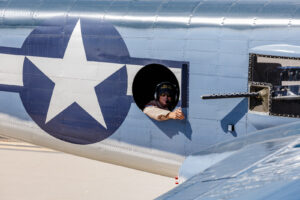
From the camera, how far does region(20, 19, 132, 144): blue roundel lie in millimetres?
7500

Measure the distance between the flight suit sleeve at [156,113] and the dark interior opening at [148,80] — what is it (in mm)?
157

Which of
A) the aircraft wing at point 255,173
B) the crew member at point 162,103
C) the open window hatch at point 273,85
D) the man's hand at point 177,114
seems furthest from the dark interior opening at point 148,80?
the aircraft wing at point 255,173

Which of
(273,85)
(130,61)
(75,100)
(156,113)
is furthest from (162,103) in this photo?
(273,85)

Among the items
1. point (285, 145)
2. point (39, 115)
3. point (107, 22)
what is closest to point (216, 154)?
point (285, 145)

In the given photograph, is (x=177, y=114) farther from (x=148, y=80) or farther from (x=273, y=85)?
(x=273, y=85)

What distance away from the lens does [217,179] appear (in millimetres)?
4875

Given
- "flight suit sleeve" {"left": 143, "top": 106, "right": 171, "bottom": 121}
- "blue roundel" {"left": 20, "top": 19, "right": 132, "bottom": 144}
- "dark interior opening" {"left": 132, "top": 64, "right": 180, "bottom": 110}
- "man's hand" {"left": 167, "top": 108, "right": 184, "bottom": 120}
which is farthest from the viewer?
"blue roundel" {"left": 20, "top": 19, "right": 132, "bottom": 144}

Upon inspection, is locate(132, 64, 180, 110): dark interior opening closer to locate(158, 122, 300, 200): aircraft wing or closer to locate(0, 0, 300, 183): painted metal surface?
locate(0, 0, 300, 183): painted metal surface

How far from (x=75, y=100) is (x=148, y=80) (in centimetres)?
105

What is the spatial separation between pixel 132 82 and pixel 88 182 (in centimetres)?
439

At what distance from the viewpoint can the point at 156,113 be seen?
7199mm

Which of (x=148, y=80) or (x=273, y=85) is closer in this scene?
(x=273, y=85)

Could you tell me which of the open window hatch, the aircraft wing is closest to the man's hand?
the open window hatch

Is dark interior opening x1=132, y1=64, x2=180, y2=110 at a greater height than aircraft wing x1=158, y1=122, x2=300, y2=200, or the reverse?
dark interior opening x1=132, y1=64, x2=180, y2=110
